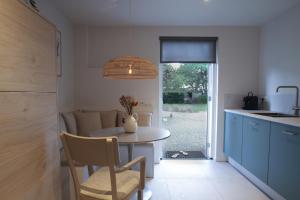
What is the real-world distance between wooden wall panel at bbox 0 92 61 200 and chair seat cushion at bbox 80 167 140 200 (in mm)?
266

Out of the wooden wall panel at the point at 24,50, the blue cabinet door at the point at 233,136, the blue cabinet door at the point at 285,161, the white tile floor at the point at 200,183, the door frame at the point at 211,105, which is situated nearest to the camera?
the wooden wall panel at the point at 24,50

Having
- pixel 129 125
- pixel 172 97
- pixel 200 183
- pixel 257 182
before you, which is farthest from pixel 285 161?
pixel 172 97

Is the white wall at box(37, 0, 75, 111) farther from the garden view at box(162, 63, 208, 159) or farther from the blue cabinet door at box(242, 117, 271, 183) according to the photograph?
the blue cabinet door at box(242, 117, 271, 183)

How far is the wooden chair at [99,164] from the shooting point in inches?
61.8

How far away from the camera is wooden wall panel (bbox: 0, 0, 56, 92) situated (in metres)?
1.01

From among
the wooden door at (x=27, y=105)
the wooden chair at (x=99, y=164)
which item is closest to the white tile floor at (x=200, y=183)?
the wooden chair at (x=99, y=164)

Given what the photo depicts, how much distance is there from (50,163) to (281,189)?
2255 millimetres

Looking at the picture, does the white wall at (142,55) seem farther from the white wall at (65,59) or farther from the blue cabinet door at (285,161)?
the blue cabinet door at (285,161)

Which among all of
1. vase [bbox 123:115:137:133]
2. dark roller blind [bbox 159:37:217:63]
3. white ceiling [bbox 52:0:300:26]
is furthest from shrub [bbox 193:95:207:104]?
vase [bbox 123:115:137:133]

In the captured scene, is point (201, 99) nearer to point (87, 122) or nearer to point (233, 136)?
point (233, 136)

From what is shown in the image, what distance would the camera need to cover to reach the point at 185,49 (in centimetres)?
397

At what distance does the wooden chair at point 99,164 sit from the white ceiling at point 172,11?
202cm

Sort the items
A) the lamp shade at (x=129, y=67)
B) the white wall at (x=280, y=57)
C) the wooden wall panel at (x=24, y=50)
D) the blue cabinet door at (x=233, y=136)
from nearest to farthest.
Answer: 1. the wooden wall panel at (x=24, y=50)
2. the lamp shade at (x=129, y=67)
3. the white wall at (x=280, y=57)
4. the blue cabinet door at (x=233, y=136)

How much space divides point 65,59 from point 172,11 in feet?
5.82
